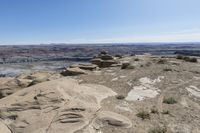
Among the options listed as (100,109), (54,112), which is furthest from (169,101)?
(54,112)

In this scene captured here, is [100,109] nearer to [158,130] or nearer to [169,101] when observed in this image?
[158,130]

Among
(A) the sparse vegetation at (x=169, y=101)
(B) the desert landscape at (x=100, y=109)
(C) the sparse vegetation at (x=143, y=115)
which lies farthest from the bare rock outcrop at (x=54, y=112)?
(A) the sparse vegetation at (x=169, y=101)

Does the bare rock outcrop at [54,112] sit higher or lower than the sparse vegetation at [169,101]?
higher

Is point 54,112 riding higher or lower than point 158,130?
higher

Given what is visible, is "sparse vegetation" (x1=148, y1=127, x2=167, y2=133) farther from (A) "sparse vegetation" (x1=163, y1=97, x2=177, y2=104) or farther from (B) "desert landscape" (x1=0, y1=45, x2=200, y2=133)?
(A) "sparse vegetation" (x1=163, y1=97, x2=177, y2=104)

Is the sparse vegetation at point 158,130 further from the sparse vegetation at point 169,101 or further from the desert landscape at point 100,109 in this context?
the sparse vegetation at point 169,101

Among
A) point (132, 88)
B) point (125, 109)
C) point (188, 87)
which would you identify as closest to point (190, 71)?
point (188, 87)

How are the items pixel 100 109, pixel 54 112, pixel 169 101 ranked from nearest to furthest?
1. pixel 54 112
2. pixel 100 109
3. pixel 169 101

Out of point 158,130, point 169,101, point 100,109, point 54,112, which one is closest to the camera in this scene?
point 158,130

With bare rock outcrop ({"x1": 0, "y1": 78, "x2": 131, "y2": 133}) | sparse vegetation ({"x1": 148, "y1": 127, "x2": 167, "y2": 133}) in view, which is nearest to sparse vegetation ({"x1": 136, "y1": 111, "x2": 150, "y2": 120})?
bare rock outcrop ({"x1": 0, "y1": 78, "x2": 131, "y2": 133})

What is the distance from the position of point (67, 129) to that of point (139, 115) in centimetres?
369

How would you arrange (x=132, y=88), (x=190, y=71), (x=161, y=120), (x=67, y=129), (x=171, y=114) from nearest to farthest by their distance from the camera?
(x=67, y=129), (x=161, y=120), (x=171, y=114), (x=132, y=88), (x=190, y=71)

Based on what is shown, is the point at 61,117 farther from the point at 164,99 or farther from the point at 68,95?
the point at 164,99

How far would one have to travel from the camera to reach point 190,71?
24703 millimetres
